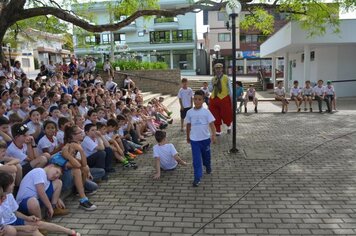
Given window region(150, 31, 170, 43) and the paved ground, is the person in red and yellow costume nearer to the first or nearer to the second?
the paved ground

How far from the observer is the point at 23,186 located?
169 inches

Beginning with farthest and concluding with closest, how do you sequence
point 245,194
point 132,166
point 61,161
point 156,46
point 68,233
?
point 156,46
point 132,166
point 245,194
point 61,161
point 68,233

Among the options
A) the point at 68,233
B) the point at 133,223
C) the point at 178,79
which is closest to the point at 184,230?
the point at 133,223

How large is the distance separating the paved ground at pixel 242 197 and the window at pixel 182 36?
4152 centimetres

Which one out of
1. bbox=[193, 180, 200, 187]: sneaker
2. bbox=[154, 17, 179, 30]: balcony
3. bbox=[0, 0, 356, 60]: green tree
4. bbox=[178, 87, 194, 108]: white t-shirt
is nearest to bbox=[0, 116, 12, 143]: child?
bbox=[193, 180, 200, 187]: sneaker

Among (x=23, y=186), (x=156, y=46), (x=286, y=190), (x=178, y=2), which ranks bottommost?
(x=286, y=190)

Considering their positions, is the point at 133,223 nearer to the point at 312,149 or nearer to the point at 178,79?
the point at 312,149

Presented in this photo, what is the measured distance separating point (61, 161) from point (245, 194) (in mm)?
2806

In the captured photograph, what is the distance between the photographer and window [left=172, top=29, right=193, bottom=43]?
4872cm

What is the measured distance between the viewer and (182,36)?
49.1 meters

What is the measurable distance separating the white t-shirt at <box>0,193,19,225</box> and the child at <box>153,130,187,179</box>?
297 cm

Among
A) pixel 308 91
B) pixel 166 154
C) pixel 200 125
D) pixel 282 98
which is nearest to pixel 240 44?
pixel 308 91

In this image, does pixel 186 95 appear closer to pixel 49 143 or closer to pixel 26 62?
pixel 49 143

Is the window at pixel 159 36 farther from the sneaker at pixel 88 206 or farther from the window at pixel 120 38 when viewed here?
the sneaker at pixel 88 206
